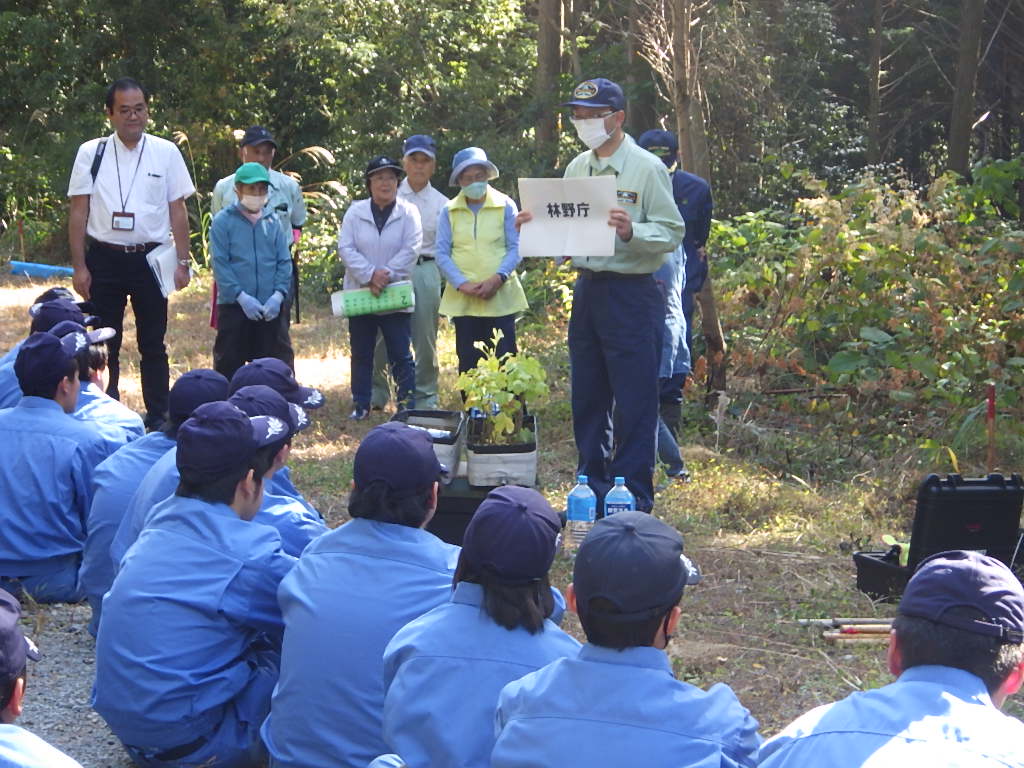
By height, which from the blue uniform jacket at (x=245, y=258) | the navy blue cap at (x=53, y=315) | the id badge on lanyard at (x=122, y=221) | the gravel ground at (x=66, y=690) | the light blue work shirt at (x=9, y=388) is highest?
the id badge on lanyard at (x=122, y=221)

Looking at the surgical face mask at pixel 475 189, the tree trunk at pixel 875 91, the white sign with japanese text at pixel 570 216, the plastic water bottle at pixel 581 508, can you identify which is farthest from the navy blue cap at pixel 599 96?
the tree trunk at pixel 875 91

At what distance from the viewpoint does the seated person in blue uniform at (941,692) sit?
2.47m

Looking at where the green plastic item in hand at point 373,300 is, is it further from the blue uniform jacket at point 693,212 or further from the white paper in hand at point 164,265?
the blue uniform jacket at point 693,212

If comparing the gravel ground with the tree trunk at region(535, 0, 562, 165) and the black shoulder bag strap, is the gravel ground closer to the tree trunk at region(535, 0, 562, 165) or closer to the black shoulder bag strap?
the black shoulder bag strap

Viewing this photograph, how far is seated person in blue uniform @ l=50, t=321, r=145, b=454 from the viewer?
20.1ft

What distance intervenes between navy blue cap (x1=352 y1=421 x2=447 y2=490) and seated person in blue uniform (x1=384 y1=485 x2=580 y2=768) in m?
0.52

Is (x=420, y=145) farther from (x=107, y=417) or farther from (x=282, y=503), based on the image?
(x=282, y=503)

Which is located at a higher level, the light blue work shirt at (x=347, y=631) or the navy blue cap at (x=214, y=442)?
the navy blue cap at (x=214, y=442)

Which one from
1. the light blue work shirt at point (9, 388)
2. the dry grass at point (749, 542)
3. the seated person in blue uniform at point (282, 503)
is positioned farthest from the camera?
the light blue work shirt at point (9, 388)

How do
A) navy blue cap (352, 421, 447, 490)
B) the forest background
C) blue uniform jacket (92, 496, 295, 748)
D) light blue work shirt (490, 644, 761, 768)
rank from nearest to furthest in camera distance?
light blue work shirt (490, 644, 761, 768) → navy blue cap (352, 421, 447, 490) → blue uniform jacket (92, 496, 295, 748) → the forest background

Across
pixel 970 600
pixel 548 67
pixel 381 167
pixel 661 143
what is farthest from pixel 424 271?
pixel 548 67

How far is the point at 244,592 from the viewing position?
13.8ft

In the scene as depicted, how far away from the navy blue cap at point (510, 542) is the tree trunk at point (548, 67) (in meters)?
14.2

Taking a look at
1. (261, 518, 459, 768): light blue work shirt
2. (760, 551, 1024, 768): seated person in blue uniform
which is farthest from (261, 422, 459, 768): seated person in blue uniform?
(760, 551, 1024, 768): seated person in blue uniform
